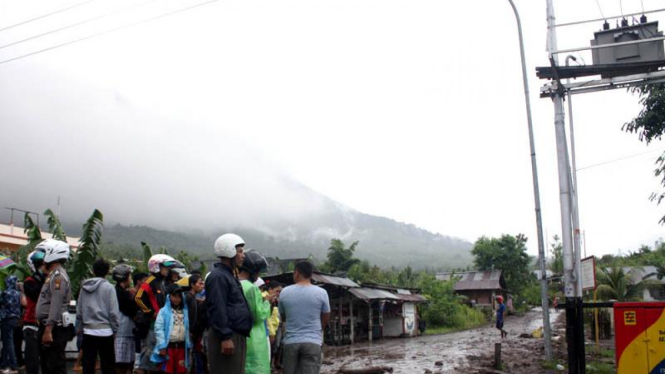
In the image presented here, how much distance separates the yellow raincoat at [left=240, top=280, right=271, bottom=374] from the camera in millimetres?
5328

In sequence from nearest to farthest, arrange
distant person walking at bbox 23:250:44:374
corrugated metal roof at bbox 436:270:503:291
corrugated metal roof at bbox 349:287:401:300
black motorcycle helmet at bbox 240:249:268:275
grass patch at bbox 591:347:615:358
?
black motorcycle helmet at bbox 240:249:268:275
distant person walking at bbox 23:250:44:374
grass patch at bbox 591:347:615:358
corrugated metal roof at bbox 349:287:401:300
corrugated metal roof at bbox 436:270:503:291

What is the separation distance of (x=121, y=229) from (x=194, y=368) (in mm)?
192660

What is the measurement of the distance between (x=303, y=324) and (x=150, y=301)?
6.72 ft

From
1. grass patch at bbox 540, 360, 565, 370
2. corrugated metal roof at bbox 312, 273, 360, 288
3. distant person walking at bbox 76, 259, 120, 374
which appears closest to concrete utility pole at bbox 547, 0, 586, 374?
grass patch at bbox 540, 360, 565, 370

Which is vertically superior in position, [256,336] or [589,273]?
[589,273]

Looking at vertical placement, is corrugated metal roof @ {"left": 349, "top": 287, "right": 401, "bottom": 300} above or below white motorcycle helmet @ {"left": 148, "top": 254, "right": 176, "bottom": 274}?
below

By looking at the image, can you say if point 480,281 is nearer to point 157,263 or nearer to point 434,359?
point 434,359

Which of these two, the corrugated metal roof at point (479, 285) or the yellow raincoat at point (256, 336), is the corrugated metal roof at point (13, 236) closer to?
the yellow raincoat at point (256, 336)

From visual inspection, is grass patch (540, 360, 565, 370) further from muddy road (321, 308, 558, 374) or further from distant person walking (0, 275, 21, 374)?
distant person walking (0, 275, 21, 374)

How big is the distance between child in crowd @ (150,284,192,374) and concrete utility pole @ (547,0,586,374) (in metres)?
5.86

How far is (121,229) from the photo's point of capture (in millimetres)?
187625

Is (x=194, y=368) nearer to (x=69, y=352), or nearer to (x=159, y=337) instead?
(x=159, y=337)

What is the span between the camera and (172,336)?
19.9 ft

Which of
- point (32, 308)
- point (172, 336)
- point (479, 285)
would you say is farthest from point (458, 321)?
point (32, 308)
